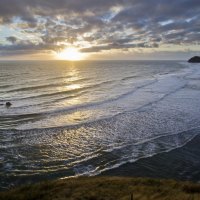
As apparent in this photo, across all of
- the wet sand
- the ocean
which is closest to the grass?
the wet sand

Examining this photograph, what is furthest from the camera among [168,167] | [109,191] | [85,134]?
[85,134]

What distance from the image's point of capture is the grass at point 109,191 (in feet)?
30.5

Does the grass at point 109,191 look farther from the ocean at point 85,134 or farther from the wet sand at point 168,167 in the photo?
the ocean at point 85,134

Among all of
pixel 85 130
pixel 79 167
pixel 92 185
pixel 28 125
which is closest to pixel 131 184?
pixel 92 185

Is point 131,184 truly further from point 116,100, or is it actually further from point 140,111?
point 116,100

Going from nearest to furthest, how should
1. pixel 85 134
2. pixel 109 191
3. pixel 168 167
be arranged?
pixel 109 191 → pixel 168 167 → pixel 85 134

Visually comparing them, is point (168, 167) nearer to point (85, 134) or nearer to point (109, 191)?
point (109, 191)

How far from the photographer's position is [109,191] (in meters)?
9.91

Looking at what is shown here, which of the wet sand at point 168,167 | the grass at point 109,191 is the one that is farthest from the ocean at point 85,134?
the grass at point 109,191

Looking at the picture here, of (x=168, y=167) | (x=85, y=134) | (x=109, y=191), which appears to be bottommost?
(x=168, y=167)

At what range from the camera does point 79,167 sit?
14484 mm

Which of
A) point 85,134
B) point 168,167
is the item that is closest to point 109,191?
point 168,167

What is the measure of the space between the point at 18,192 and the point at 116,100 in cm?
2693

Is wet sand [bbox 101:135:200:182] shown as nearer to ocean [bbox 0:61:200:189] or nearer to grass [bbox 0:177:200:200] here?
ocean [bbox 0:61:200:189]
